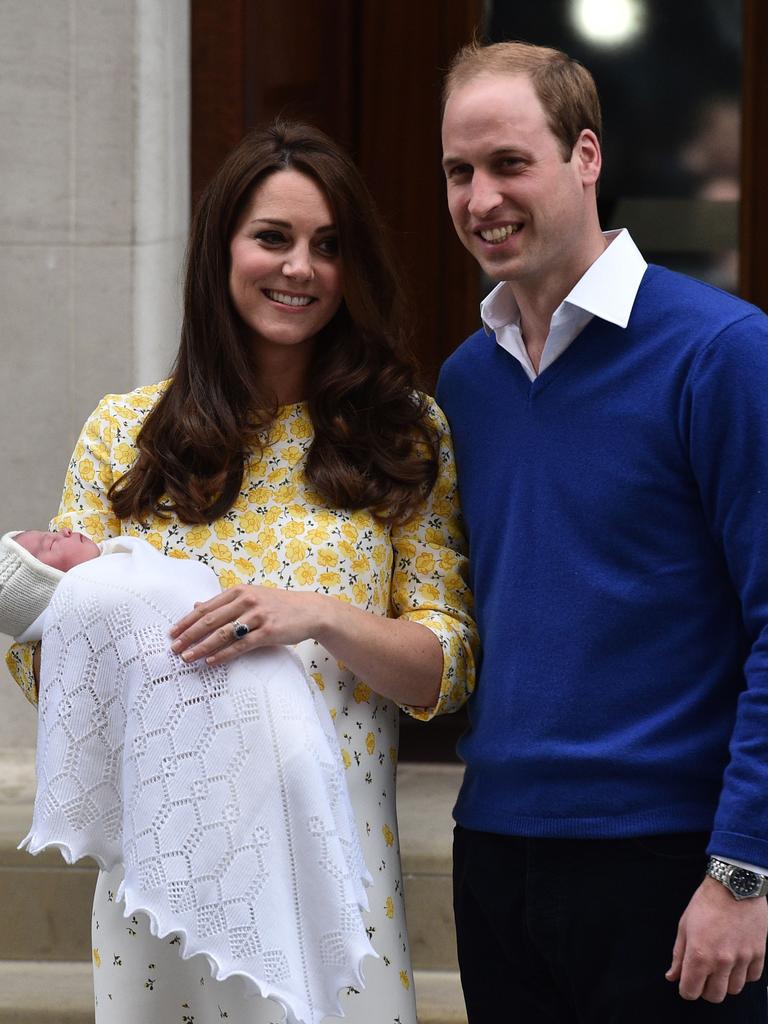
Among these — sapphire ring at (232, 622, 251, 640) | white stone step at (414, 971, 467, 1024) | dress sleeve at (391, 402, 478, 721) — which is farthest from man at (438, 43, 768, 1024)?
white stone step at (414, 971, 467, 1024)

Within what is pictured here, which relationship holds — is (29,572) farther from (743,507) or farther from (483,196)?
(743,507)

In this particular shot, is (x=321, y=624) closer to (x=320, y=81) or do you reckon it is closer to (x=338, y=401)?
(x=338, y=401)

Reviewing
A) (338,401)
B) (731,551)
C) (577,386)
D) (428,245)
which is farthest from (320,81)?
(731,551)

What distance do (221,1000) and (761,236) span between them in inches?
118

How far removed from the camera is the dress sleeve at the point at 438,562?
2797 millimetres

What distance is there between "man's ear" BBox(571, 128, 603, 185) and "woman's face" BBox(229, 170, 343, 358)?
503 millimetres

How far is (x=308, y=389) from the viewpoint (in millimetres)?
2965

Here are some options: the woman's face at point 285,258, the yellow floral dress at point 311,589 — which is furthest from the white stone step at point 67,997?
the woman's face at point 285,258

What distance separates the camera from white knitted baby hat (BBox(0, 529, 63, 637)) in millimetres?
2547

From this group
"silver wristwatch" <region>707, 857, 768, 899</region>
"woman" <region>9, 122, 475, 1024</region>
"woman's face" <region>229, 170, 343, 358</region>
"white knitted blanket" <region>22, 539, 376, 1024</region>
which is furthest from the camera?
"woman's face" <region>229, 170, 343, 358</region>

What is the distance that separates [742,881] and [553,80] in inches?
49.3

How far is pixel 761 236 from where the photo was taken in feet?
15.6

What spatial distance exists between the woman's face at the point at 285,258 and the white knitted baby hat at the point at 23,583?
60 centimetres

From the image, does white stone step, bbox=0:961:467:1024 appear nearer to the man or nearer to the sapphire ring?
the man
